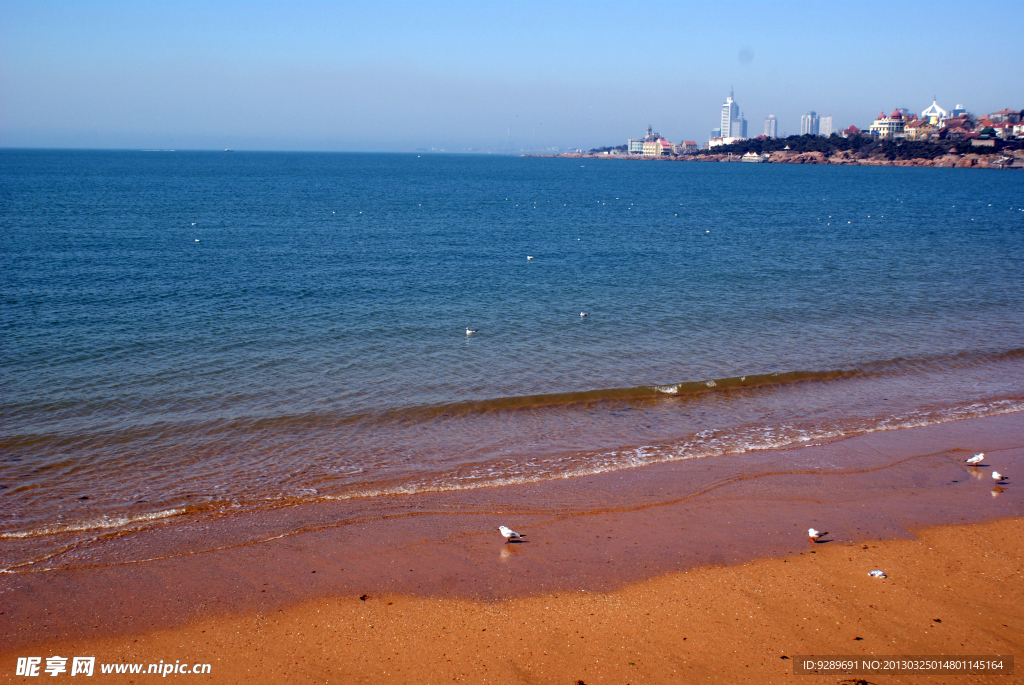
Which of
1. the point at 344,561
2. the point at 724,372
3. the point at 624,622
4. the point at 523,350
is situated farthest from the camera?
the point at 523,350

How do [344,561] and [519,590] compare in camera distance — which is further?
[344,561]

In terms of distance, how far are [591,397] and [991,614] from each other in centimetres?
1038

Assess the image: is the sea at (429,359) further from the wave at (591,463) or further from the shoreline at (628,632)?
the shoreline at (628,632)

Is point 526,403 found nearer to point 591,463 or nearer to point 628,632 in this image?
point 591,463

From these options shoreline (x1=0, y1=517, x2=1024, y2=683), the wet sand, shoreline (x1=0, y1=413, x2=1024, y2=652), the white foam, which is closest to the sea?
the white foam

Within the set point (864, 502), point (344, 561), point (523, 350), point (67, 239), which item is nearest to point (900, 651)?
point (864, 502)

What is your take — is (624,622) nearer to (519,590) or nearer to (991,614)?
(519,590)

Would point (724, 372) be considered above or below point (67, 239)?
below

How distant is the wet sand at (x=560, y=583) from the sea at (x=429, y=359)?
4.14 feet

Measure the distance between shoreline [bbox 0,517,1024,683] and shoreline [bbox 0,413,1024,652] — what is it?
0.31 metres

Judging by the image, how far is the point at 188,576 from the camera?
9.86m

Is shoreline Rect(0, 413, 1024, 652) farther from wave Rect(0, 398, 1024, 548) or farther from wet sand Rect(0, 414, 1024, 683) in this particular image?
wave Rect(0, 398, 1024, 548)

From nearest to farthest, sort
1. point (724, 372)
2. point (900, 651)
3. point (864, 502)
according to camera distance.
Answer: point (900, 651)
point (864, 502)
point (724, 372)

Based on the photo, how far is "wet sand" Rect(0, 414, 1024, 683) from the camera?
26.7 feet
